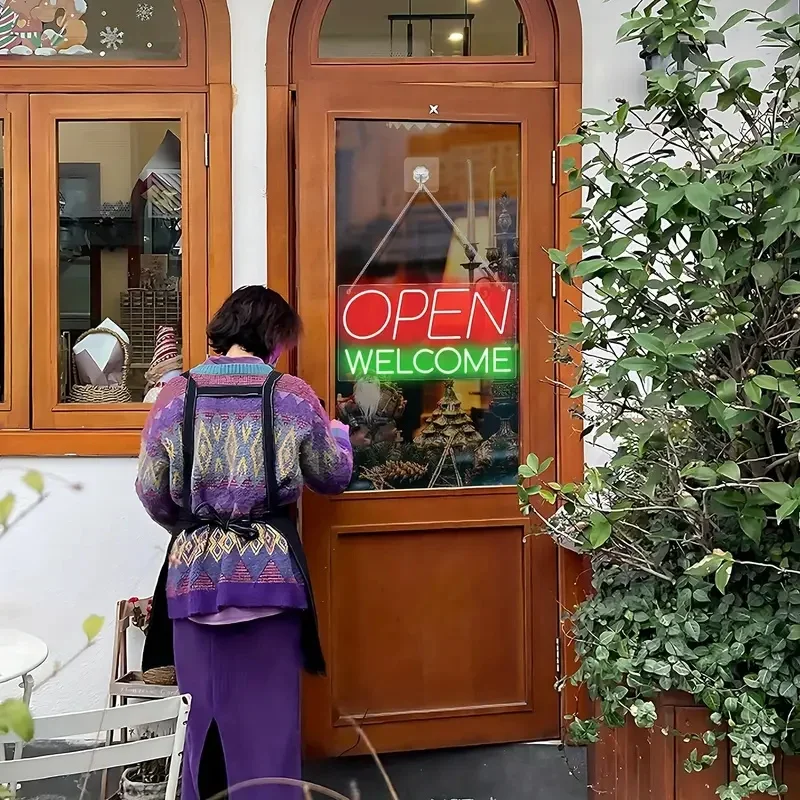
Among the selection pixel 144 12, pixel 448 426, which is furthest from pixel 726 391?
pixel 144 12

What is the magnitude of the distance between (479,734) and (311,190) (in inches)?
82.0

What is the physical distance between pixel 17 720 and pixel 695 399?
1533mm

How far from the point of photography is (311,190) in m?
3.59

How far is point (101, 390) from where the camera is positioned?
3.66 metres

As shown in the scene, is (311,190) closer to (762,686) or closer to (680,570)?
(680,570)

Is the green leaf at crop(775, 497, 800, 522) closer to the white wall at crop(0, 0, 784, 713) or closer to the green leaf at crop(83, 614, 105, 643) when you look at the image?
the green leaf at crop(83, 614, 105, 643)

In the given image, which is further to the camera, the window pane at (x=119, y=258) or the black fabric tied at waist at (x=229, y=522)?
the window pane at (x=119, y=258)

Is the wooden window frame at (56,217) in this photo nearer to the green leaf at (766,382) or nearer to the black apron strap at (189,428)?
the black apron strap at (189,428)

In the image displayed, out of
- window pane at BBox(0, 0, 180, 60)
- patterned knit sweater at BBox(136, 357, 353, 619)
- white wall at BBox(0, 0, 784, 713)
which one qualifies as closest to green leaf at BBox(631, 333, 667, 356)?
patterned knit sweater at BBox(136, 357, 353, 619)

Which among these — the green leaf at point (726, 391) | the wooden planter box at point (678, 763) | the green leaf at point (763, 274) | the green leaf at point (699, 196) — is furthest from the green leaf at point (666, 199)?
the wooden planter box at point (678, 763)

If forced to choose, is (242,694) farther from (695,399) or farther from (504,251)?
(504,251)

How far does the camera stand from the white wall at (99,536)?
3.59 metres

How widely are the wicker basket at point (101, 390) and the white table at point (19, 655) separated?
108 centimetres

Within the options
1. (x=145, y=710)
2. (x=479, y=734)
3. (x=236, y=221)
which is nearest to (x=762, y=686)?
(x=145, y=710)
